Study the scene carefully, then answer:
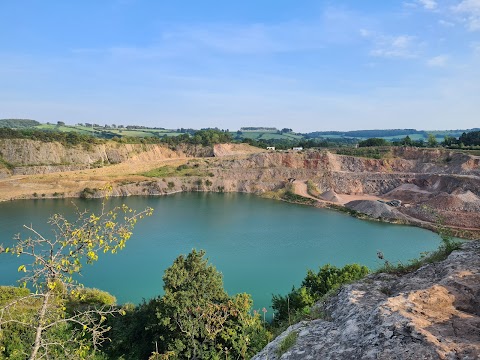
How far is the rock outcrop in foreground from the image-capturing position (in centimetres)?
346

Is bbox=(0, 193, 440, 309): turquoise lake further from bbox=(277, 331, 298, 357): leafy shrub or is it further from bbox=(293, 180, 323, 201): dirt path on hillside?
bbox=(277, 331, 298, 357): leafy shrub

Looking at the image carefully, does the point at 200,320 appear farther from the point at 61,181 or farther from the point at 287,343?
the point at 61,181

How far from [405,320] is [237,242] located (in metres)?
32.1

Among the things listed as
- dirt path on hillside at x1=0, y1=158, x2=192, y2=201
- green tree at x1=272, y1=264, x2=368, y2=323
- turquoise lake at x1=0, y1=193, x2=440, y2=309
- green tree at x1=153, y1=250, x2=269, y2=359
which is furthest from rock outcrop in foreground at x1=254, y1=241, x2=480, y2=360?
dirt path on hillside at x1=0, y1=158, x2=192, y2=201

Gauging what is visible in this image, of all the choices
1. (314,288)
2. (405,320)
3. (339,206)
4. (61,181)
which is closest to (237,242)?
(314,288)

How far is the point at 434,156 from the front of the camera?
6675cm

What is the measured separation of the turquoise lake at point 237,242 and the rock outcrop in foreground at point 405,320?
17637mm

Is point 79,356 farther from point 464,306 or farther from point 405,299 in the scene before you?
point 464,306

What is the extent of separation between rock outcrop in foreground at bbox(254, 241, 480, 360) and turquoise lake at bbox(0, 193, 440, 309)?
694 inches

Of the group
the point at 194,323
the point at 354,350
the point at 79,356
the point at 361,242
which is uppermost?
the point at 354,350

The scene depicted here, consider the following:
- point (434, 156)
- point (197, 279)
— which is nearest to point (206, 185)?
point (434, 156)

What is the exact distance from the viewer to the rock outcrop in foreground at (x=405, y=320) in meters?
3.46

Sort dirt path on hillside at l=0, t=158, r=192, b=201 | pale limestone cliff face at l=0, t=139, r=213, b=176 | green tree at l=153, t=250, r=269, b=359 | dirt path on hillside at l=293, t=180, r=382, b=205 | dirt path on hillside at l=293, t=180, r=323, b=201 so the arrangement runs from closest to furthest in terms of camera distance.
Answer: green tree at l=153, t=250, r=269, b=359
dirt path on hillside at l=0, t=158, r=192, b=201
dirt path on hillside at l=293, t=180, r=382, b=205
dirt path on hillside at l=293, t=180, r=323, b=201
pale limestone cliff face at l=0, t=139, r=213, b=176

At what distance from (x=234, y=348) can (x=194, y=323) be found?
179cm
